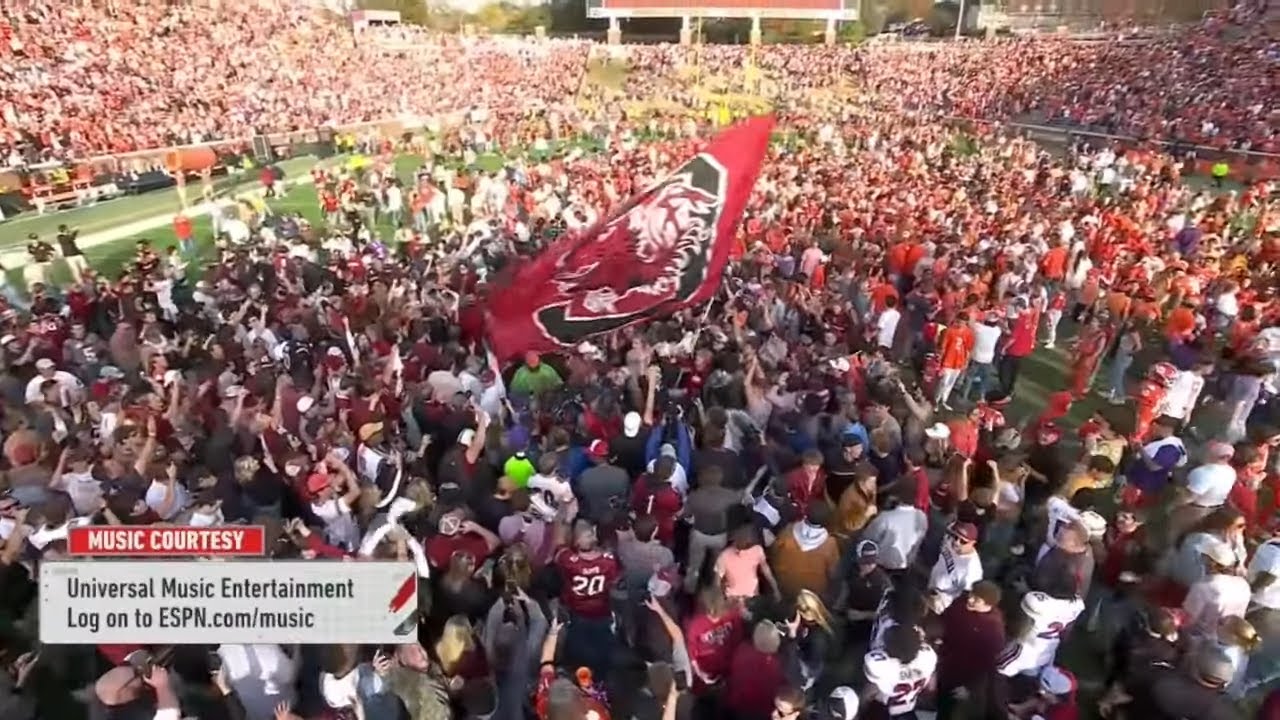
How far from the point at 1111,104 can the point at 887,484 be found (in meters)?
27.5

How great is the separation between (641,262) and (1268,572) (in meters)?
4.33

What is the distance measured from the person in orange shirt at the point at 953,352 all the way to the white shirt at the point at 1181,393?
156cm

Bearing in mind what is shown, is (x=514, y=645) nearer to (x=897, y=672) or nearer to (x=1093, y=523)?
(x=897, y=672)

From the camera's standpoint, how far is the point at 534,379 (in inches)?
270

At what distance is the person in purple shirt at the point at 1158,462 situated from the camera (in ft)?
18.2

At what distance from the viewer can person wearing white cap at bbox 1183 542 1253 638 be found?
404cm

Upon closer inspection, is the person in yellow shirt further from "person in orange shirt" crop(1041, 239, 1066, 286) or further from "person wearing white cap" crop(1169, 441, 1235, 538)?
"person in orange shirt" crop(1041, 239, 1066, 286)

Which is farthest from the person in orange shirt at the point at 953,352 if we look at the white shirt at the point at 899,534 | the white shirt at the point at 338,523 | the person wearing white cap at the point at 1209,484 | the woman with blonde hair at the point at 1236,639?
the white shirt at the point at 338,523

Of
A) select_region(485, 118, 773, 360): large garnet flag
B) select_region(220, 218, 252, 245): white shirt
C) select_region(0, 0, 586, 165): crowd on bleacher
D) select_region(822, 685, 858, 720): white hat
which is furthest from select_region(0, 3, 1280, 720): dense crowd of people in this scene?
select_region(0, 0, 586, 165): crowd on bleacher

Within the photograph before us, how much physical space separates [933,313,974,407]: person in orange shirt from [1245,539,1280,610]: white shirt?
145 inches

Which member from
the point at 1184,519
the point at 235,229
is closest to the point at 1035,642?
the point at 1184,519

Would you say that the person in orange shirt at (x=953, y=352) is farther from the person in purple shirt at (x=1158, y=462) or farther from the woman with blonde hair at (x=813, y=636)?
the woman with blonde hair at (x=813, y=636)

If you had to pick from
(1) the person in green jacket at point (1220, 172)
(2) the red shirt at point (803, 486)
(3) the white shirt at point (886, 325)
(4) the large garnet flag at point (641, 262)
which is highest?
(4) the large garnet flag at point (641, 262)

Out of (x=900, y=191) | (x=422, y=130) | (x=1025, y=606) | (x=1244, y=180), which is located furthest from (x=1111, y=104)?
(x=1025, y=606)
